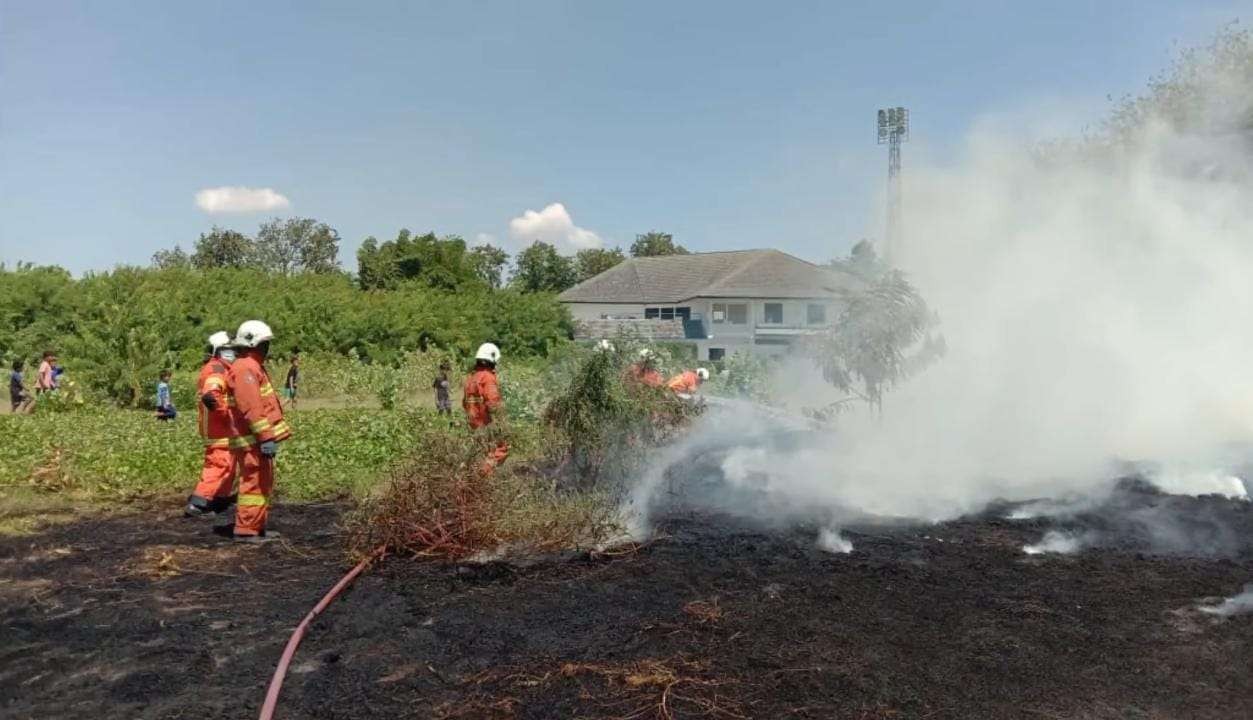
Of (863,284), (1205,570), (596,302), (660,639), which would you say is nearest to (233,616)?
(660,639)

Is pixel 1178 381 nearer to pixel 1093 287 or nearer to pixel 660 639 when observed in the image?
pixel 1093 287

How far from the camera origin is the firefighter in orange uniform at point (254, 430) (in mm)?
8031

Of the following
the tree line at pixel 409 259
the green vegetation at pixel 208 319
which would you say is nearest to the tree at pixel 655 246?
the tree line at pixel 409 259

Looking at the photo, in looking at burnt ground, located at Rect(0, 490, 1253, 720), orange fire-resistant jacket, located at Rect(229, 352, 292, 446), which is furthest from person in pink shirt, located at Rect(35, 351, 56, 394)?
orange fire-resistant jacket, located at Rect(229, 352, 292, 446)

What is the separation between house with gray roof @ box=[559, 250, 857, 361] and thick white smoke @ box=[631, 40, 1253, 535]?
27.0 m

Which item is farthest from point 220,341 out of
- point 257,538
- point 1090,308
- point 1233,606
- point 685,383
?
point 1090,308

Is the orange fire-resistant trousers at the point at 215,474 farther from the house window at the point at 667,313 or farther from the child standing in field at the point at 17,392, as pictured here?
the house window at the point at 667,313

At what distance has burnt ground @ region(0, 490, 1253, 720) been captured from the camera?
457 cm

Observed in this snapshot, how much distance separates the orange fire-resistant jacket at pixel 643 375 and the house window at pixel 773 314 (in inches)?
1645

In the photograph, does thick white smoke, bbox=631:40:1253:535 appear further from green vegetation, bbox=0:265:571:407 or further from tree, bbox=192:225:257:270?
tree, bbox=192:225:257:270

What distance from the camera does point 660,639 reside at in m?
5.39

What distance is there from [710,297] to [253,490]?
146 ft

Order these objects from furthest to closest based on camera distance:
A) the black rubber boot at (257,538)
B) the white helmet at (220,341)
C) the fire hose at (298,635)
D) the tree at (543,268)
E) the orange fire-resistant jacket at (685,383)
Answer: the tree at (543,268)
the orange fire-resistant jacket at (685,383)
the white helmet at (220,341)
the black rubber boot at (257,538)
the fire hose at (298,635)

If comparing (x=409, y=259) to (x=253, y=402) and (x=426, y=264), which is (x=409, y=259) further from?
(x=253, y=402)
